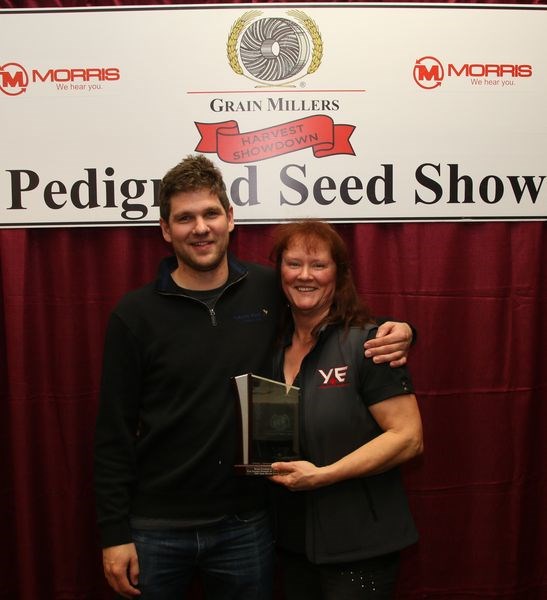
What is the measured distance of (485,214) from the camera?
2.04 m

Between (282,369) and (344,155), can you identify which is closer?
(282,369)

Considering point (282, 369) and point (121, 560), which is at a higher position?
point (282, 369)

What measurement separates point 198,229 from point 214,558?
2.71ft

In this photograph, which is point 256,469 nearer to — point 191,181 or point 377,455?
→ point 377,455

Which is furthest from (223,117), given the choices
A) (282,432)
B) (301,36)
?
(282,432)

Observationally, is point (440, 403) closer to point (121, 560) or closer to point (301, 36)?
point (121, 560)

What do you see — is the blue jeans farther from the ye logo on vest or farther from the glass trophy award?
the ye logo on vest

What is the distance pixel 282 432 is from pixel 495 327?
3.51ft

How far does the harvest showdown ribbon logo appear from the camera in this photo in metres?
1.98

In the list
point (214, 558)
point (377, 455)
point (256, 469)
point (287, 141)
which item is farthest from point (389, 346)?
point (287, 141)

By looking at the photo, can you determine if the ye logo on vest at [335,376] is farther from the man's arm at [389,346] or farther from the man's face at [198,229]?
the man's face at [198,229]

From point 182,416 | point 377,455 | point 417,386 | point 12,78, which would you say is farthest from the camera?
point 417,386

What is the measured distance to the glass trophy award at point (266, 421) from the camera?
4.55 ft

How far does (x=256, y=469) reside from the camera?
1.41 metres
